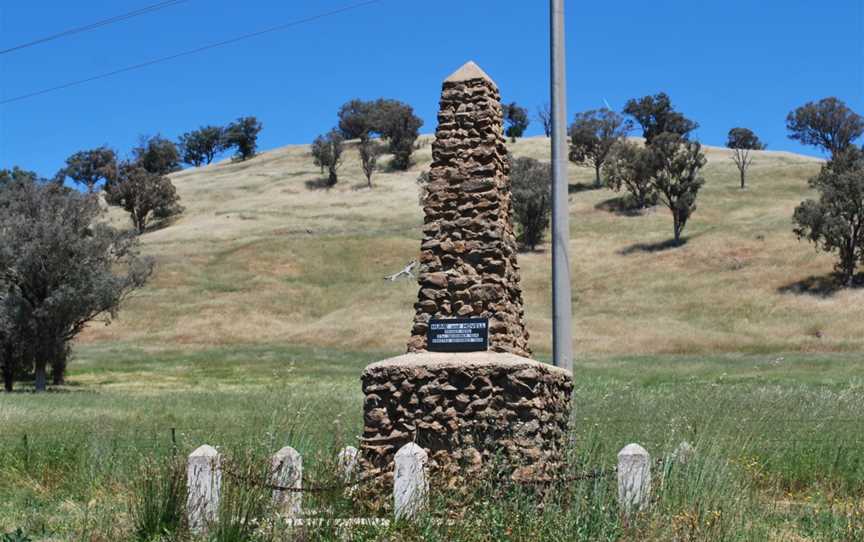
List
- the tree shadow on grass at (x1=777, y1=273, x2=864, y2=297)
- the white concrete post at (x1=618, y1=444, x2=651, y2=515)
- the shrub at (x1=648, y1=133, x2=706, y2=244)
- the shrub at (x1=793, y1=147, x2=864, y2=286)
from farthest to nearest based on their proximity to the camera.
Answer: the shrub at (x1=648, y1=133, x2=706, y2=244), the shrub at (x1=793, y1=147, x2=864, y2=286), the tree shadow on grass at (x1=777, y1=273, x2=864, y2=297), the white concrete post at (x1=618, y1=444, x2=651, y2=515)

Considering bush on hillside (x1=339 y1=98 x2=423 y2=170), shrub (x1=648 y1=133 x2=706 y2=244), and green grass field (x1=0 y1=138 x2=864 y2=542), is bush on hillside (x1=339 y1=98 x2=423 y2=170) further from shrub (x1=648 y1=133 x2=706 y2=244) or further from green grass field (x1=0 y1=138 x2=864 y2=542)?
shrub (x1=648 y1=133 x2=706 y2=244)

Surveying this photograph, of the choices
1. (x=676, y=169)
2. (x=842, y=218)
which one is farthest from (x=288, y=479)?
(x=676, y=169)

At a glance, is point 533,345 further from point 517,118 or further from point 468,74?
point 517,118

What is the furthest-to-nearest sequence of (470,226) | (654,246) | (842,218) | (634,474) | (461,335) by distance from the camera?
(654,246)
(842,218)
(470,226)
(461,335)
(634,474)

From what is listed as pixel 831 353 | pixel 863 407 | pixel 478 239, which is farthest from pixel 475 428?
pixel 831 353

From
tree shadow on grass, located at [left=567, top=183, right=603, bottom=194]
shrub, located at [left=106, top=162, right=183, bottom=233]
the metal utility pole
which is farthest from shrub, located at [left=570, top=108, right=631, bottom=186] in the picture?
the metal utility pole

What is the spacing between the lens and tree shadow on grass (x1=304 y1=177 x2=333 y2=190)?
122 meters

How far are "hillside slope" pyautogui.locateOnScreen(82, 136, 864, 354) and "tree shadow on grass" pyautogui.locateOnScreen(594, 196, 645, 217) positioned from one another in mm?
676

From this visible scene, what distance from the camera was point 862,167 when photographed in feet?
230

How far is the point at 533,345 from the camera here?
58.7 meters

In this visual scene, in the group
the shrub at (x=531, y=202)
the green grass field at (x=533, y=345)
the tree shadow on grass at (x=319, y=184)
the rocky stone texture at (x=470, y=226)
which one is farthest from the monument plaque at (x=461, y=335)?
the tree shadow on grass at (x=319, y=184)

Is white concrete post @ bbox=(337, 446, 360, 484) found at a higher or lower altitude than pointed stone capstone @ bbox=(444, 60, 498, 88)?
lower

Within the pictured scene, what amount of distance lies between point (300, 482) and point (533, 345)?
161 feet

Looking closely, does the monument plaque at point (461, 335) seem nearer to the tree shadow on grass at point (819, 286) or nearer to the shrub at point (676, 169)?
the tree shadow on grass at point (819, 286)
